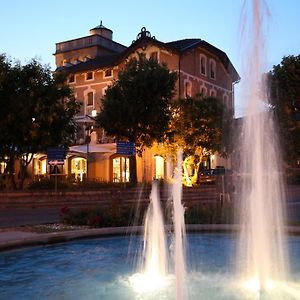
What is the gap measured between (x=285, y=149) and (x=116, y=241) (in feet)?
90.9

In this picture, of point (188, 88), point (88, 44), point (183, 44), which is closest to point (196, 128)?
point (188, 88)

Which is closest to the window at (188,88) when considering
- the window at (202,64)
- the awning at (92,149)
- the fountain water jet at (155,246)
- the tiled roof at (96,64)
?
the window at (202,64)

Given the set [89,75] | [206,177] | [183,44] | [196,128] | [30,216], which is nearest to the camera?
[30,216]

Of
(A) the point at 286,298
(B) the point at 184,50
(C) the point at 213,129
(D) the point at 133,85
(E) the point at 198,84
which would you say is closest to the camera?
(A) the point at 286,298

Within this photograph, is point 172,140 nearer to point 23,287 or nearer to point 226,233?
point 226,233

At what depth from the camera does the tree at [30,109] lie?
25641 millimetres

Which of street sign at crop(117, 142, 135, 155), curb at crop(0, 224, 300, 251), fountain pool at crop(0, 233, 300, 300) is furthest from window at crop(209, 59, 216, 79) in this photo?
fountain pool at crop(0, 233, 300, 300)

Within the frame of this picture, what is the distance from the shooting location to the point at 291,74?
36906 mm

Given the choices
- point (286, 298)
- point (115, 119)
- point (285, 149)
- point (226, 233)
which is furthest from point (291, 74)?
point (286, 298)

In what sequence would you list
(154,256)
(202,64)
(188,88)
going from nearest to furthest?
(154,256), (188,88), (202,64)

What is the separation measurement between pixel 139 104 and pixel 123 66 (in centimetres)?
1456

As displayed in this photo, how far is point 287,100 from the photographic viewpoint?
37.6 metres

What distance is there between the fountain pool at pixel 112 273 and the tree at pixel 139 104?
772 inches

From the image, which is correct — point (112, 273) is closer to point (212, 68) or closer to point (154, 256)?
point (154, 256)
